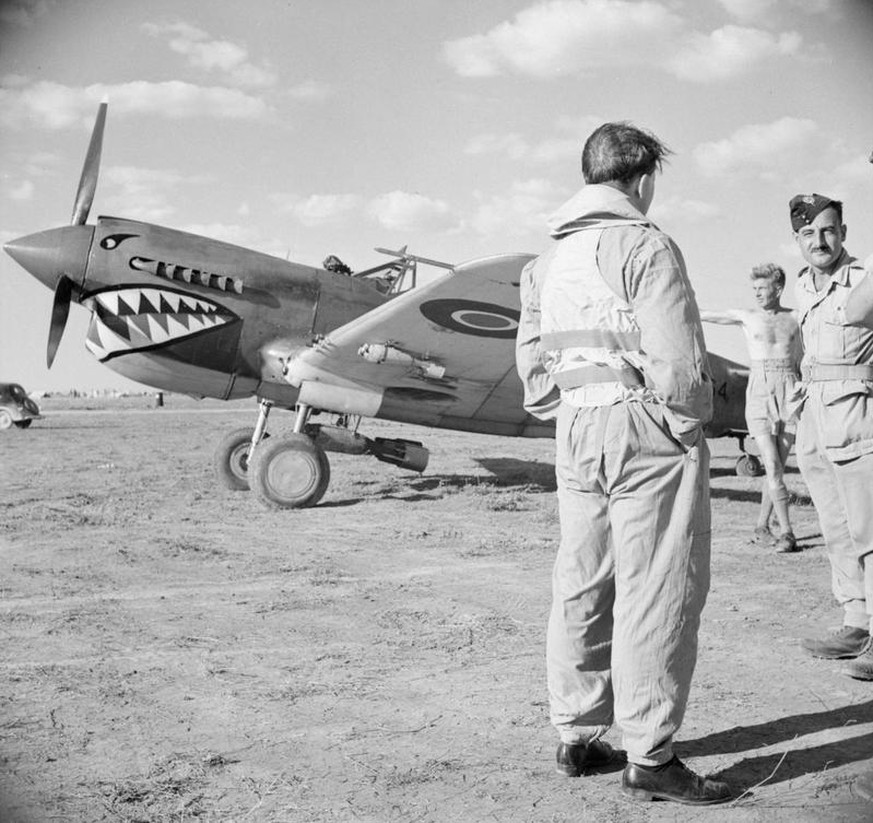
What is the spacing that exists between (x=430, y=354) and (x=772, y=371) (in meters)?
3.33

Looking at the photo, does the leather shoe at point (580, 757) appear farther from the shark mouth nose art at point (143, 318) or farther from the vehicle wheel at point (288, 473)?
the shark mouth nose art at point (143, 318)

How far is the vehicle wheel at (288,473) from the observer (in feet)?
26.3

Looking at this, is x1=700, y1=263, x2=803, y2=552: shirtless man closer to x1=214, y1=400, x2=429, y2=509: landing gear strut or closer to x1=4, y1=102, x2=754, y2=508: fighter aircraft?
x1=4, y1=102, x2=754, y2=508: fighter aircraft

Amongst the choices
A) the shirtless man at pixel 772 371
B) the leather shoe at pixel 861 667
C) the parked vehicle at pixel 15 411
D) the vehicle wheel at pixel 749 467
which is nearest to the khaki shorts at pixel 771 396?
the shirtless man at pixel 772 371

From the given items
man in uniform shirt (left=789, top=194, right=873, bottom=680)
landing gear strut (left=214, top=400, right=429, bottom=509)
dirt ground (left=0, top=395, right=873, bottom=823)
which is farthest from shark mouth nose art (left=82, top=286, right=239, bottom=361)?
man in uniform shirt (left=789, top=194, right=873, bottom=680)

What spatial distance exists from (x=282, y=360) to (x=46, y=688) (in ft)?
19.4

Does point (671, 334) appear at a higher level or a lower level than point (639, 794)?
higher

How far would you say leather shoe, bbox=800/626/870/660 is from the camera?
3.77 m

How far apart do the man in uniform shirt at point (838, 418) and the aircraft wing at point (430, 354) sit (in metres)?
3.45

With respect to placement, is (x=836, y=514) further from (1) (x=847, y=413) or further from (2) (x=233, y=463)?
(2) (x=233, y=463)

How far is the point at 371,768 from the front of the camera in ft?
8.52

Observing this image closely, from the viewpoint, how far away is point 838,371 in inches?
148

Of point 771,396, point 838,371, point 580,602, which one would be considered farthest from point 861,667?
point 771,396

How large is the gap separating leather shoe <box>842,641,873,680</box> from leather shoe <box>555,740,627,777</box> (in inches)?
56.6
